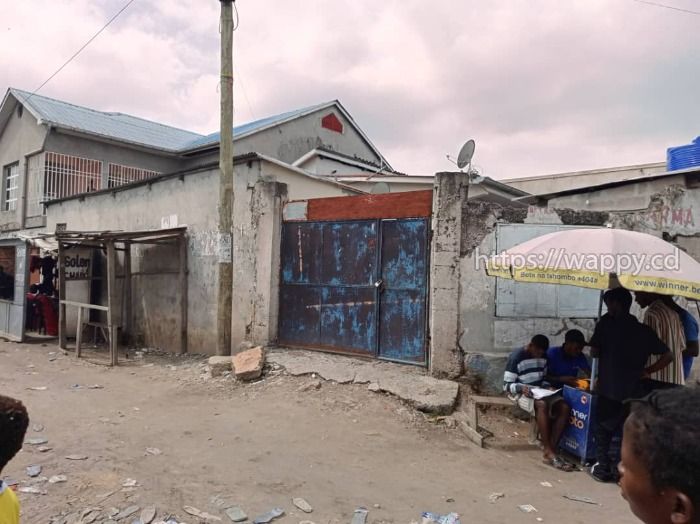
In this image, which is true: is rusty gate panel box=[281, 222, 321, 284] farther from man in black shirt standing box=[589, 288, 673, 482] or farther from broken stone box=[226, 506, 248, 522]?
broken stone box=[226, 506, 248, 522]

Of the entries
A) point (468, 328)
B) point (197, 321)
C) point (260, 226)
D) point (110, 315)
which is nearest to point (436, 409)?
point (468, 328)

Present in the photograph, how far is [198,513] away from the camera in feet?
11.5

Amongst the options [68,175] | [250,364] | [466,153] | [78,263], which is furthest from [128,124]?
[250,364]

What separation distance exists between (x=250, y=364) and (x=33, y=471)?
3.08 metres

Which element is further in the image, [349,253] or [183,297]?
[183,297]

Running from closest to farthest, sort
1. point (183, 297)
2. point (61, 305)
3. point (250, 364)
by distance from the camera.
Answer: point (250, 364) → point (183, 297) → point (61, 305)

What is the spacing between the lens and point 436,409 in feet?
18.3

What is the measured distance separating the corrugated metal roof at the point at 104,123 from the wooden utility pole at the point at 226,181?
10319mm

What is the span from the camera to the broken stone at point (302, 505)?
3.60m

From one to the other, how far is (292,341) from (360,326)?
1.23 meters

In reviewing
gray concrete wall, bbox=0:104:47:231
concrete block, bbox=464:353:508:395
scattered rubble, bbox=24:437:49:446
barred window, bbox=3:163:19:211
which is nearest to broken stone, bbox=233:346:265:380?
scattered rubble, bbox=24:437:49:446

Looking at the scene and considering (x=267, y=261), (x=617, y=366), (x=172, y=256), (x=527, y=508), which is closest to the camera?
(x=527, y=508)

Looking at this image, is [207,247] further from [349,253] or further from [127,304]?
[349,253]

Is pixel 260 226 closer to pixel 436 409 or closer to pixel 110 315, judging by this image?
pixel 110 315
